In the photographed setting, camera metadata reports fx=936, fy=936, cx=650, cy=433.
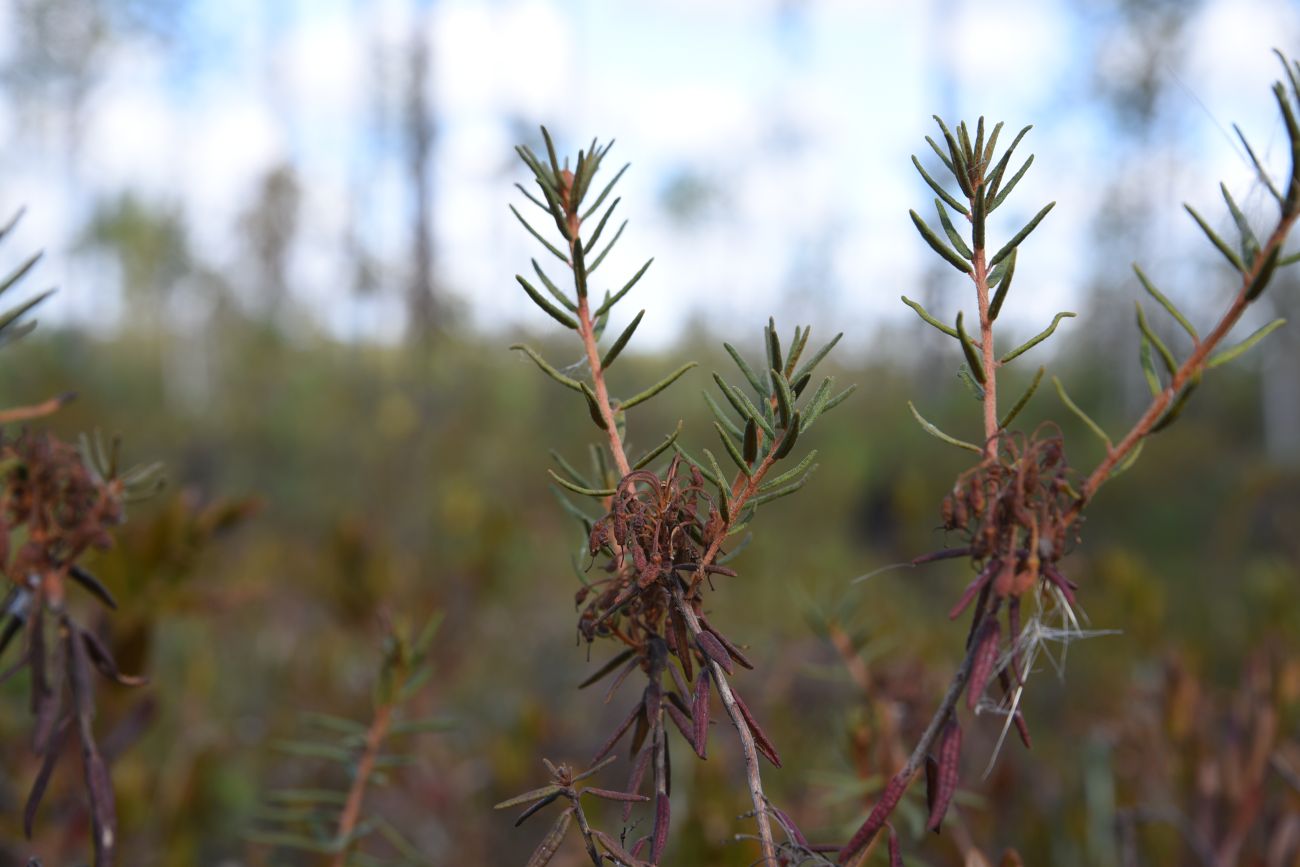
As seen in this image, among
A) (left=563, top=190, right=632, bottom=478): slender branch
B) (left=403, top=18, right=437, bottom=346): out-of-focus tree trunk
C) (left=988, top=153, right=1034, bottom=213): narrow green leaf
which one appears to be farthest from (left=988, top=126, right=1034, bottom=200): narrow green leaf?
(left=403, top=18, right=437, bottom=346): out-of-focus tree trunk

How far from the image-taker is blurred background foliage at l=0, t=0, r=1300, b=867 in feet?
4.42

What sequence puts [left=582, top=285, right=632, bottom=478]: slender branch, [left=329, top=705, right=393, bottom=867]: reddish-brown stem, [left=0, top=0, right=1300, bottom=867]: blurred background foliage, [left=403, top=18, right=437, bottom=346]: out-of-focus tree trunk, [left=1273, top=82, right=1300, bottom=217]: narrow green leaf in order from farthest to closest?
[left=403, top=18, right=437, bottom=346]: out-of-focus tree trunk
[left=0, top=0, right=1300, bottom=867]: blurred background foliage
[left=329, top=705, right=393, bottom=867]: reddish-brown stem
[left=582, top=285, right=632, bottom=478]: slender branch
[left=1273, top=82, right=1300, bottom=217]: narrow green leaf

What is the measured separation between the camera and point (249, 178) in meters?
16.5

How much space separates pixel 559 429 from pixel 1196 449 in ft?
22.7

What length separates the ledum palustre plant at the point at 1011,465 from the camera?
0.39 meters

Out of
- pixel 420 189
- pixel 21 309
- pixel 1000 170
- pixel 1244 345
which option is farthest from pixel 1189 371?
pixel 420 189

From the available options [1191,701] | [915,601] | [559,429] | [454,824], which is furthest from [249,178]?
[1191,701]

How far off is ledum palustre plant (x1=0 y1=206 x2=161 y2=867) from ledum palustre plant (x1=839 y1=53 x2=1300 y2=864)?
0.40m

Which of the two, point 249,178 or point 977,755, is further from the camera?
point 249,178

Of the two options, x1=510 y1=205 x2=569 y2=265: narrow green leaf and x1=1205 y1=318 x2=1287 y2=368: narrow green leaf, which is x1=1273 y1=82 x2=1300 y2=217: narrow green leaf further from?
x1=510 y1=205 x2=569 y2=265: narrow green leaf

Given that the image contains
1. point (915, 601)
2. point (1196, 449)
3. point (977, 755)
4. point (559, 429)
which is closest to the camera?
point (977, 755)

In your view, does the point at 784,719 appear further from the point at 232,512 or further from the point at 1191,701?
the point at 232,512

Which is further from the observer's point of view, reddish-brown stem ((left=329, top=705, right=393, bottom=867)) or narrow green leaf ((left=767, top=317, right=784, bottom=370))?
reddish-brown stem ((left=329, top=705, right=393, bottom=867))

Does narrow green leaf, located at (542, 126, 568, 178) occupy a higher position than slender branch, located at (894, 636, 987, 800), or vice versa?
narrow green leaf, located at (542, 126, 568, 178)
